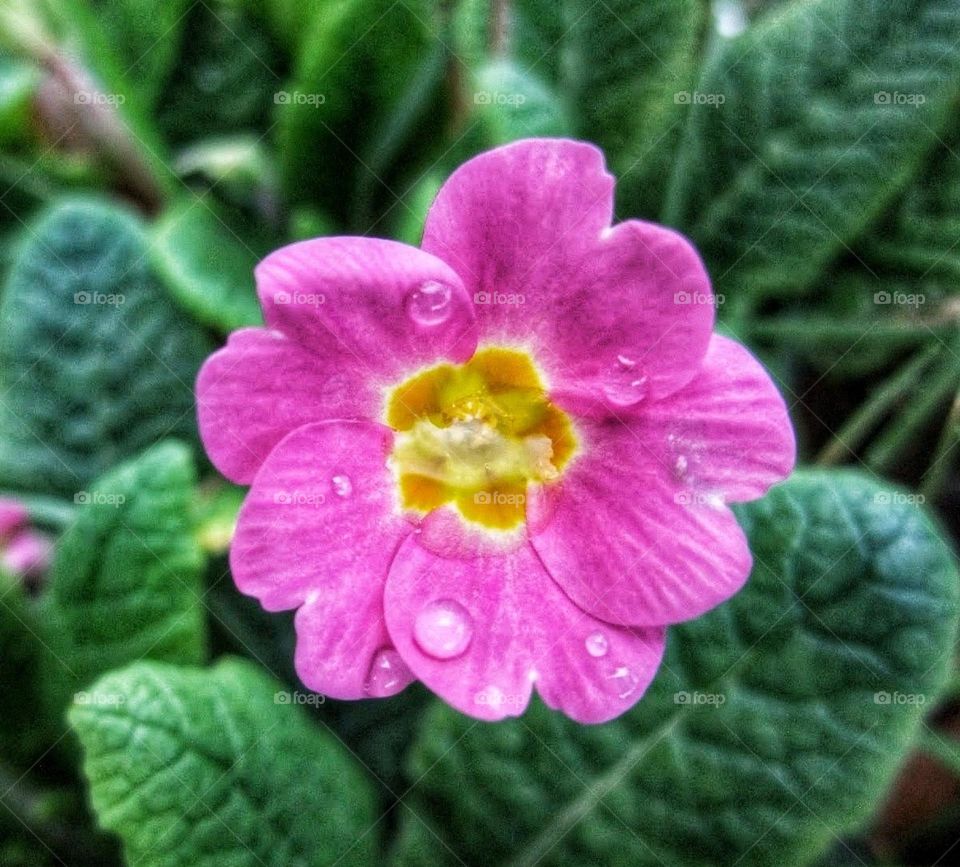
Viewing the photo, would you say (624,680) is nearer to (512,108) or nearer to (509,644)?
(509,644)

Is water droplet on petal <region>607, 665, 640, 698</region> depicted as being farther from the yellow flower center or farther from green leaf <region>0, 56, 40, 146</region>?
green leaf <region>0, 56, 40, 146</region>

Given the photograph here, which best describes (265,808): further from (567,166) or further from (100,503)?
(567,166)

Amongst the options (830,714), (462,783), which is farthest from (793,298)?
(462,783)

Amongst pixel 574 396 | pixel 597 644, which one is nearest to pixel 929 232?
pixel 574 396

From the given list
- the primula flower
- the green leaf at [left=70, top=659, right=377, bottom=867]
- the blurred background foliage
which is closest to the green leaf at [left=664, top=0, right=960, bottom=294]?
the blurred background foliage

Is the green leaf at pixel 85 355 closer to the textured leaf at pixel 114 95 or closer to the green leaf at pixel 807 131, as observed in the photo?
the textured leaf at pixel 114 95

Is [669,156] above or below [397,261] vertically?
below

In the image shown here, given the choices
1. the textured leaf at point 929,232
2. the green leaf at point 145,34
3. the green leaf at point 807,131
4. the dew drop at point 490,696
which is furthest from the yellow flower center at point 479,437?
the green leaf at point 145,34
